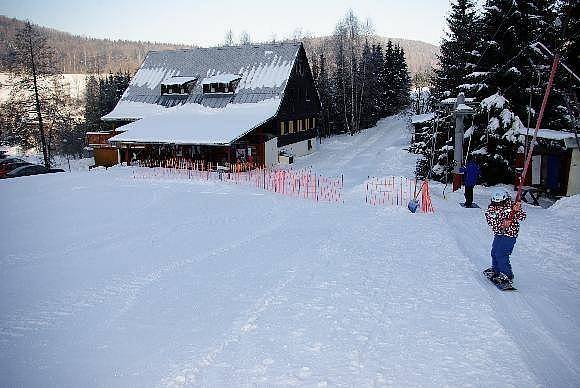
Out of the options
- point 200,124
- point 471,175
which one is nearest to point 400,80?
point 200,124

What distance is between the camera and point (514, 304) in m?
6.48

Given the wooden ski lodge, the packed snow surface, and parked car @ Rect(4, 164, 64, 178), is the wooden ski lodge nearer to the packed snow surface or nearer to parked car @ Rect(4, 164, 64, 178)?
parked car @ Rect(4, 164, 64, 178)

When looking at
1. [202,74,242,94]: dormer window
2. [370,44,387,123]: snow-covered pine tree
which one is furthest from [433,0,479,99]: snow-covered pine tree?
[370,44,387,123]: snow-covered pine tree

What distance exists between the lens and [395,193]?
55.1 feet

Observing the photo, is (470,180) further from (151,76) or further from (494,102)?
(151,76)

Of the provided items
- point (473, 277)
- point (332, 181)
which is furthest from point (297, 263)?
point (332, 181)

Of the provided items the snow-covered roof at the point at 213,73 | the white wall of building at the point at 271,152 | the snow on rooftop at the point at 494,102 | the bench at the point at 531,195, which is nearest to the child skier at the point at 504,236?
the bench at the point at 531,195

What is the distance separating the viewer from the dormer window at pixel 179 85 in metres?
34.4

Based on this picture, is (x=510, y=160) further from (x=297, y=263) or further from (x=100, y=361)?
(x=100, y=361)

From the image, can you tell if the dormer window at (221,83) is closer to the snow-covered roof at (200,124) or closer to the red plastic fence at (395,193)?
the snow-covered roof at (200,124)

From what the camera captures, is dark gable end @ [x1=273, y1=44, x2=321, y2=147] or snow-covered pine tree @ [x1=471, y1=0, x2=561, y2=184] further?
dark gable end @ [x1=273, y1=44, x2=321, y2=147]

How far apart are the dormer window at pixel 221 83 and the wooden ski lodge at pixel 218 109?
0.08 meters

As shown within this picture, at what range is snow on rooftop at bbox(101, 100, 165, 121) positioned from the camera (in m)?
33.8

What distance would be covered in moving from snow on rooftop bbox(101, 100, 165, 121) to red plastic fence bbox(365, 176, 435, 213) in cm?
2193
